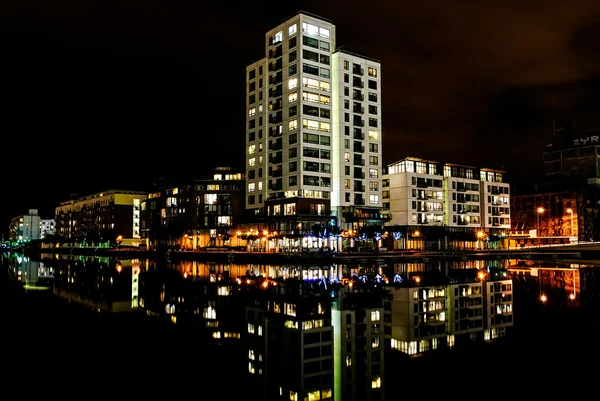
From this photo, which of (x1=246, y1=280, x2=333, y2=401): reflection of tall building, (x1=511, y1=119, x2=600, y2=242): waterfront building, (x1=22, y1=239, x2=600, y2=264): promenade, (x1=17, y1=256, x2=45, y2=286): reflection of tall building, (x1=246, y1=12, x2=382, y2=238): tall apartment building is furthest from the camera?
(x1=511, y1=119, x2=600, y2=242): waterfront building

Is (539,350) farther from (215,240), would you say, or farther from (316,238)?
(215,240)

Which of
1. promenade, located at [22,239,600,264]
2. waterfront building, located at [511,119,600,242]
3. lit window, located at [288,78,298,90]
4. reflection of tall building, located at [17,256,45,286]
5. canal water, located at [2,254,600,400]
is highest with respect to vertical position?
lit window, located at [288,78,298,90]

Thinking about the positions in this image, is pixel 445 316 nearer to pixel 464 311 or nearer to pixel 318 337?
pixel 464 311

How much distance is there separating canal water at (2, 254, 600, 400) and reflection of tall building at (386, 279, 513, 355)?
0.09 meters

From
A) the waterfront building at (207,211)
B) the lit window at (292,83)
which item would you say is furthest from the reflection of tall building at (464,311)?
the waterfront building at (207,211)

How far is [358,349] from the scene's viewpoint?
20.9m

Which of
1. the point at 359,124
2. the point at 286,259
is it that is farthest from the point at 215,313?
the point at 359,124

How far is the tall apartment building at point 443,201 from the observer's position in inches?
5030

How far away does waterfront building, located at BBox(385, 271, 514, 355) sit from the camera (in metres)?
22.8

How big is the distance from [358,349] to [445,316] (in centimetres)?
992

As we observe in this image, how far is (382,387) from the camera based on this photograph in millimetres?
16266

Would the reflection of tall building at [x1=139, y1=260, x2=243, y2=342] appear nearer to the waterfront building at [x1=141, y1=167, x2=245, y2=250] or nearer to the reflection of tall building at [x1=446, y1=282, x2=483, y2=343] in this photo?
the reflection of tall building at [x1=446, y1=282, x2=483, y2=343]

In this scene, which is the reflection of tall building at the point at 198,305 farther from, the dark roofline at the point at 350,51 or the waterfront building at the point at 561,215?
the waterfront building at the point at 561,215

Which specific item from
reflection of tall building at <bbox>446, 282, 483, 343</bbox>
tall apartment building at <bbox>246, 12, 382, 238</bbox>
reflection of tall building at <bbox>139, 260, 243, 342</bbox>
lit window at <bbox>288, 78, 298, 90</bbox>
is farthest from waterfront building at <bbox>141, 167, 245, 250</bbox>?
reflection of tall building at <bbox>446, 282, 483, 343</bbox>
